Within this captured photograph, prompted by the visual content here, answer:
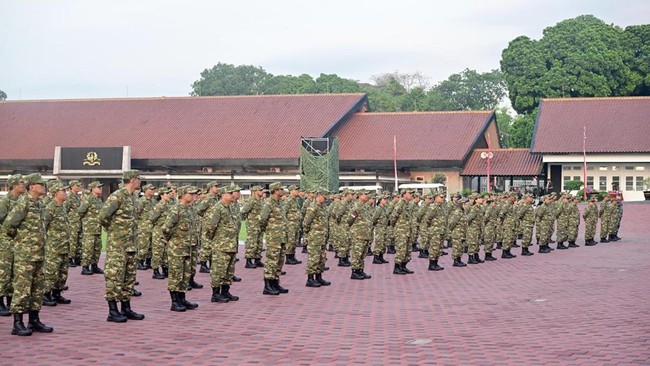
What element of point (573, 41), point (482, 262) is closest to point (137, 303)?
point (482, 262)

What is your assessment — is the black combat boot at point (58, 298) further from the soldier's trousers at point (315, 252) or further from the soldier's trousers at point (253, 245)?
the soldier's trousers at point (253, 245)

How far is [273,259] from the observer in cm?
1352

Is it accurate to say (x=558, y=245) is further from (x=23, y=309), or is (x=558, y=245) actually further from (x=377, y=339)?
(x=23, y=309)

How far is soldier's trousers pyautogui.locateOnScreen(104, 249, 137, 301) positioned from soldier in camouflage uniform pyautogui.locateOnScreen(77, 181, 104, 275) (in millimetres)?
4939

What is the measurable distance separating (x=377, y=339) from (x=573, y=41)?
2035 inches

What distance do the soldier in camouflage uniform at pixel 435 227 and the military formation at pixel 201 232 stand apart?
3cm

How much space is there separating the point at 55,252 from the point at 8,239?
5.79ft

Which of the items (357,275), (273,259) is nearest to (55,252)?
(273,259)

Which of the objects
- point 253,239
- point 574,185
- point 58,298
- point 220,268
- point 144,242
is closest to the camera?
point 58,298

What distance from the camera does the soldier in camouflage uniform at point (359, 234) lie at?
625 inches

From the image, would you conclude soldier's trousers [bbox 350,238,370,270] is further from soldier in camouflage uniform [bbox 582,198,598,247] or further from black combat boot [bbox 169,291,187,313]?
soldier in camouflage uniform [bbox 582,198,598,247]

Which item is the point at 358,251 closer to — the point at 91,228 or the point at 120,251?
the point at 91,228

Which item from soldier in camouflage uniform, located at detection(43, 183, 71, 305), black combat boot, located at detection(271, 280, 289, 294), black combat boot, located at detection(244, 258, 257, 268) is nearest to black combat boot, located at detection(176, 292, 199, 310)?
soldier in camouflage uniform, located at detection(43, 183, 71, 305)

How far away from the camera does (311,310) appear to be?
11953 millimetres
